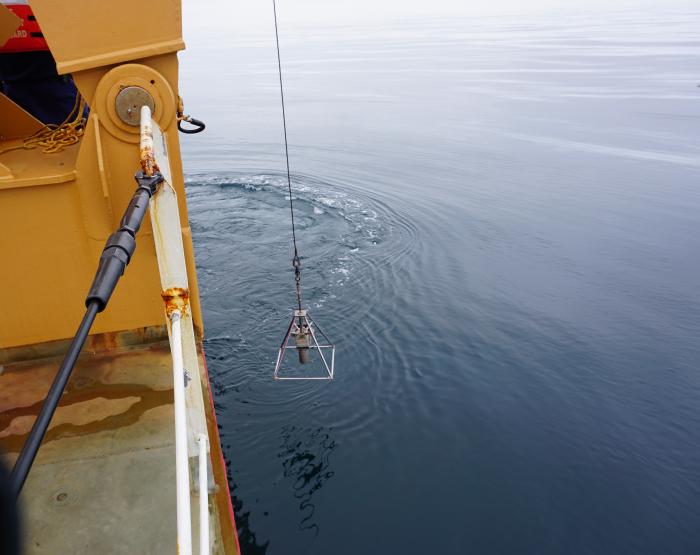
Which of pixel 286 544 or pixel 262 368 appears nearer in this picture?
pixel 286 544

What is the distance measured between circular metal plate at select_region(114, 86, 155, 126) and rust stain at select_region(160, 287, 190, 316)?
1.81m

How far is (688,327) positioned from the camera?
10.2 meters

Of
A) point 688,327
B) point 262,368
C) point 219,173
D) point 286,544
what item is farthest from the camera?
point 219,173

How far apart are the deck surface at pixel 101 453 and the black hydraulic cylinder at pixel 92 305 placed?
2100 millimetres

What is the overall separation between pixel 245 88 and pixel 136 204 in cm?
3845

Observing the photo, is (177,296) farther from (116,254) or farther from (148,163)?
(116,254)

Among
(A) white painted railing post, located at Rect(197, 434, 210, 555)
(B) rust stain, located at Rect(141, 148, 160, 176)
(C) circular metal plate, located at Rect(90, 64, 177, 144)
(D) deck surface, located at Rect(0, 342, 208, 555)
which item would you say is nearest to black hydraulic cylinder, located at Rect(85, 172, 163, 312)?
(B) rust stain, located at Rect(141, 148, 160, 176)

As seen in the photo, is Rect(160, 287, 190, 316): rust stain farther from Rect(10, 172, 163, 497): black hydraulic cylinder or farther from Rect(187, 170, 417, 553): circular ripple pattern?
Rect(187, 170, 417, 553): circular ripple pattern

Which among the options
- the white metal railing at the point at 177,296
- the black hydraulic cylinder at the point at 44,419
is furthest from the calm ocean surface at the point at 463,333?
the black hydraulic cylinder at the point at 44,419

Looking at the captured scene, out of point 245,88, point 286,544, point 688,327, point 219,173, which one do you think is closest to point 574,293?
point 688,327

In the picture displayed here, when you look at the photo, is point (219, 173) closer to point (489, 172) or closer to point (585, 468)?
point (489, 172)

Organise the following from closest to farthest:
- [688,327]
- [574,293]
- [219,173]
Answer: [688,327] → [574,293] → [219,173]

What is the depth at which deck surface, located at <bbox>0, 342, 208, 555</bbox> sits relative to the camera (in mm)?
3291

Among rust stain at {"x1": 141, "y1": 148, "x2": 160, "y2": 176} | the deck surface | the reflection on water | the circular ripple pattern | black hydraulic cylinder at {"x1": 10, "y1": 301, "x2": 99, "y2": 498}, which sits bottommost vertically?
the reflection on water
